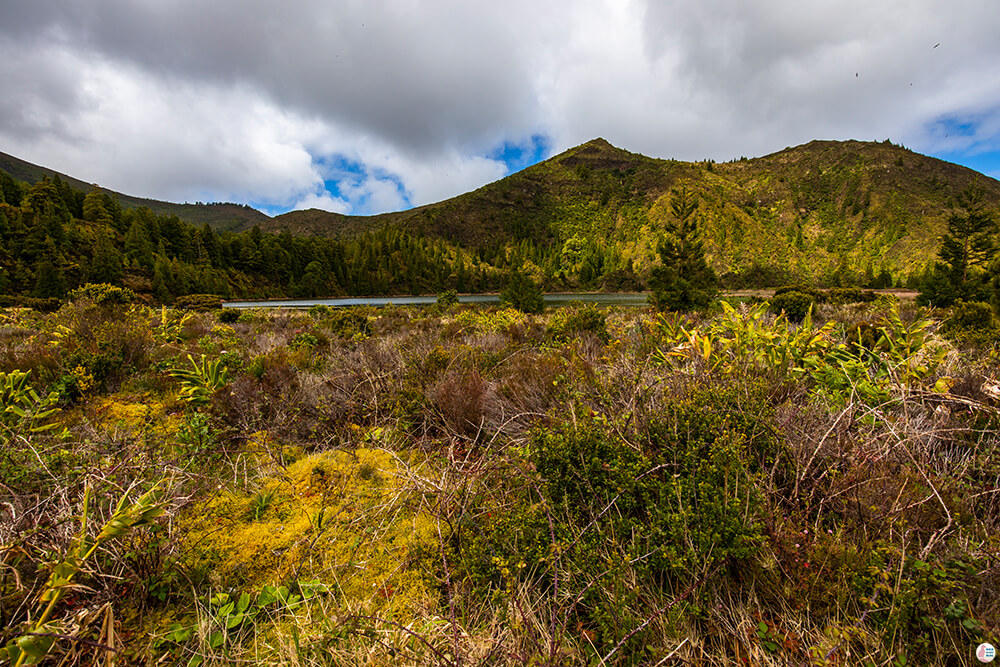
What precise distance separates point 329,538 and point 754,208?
413 feet

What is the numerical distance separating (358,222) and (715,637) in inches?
6774

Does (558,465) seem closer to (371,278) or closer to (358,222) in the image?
(371,278)

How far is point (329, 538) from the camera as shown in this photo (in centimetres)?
202

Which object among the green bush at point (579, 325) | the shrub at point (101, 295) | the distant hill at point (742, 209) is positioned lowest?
the green bush at point (579, 325)

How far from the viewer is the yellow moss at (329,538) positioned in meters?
1.76

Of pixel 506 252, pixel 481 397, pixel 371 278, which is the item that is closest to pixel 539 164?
pixel 506 252

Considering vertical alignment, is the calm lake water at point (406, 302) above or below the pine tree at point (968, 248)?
below

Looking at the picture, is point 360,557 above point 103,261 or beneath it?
beneath

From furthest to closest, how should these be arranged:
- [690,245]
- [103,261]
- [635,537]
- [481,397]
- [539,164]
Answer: [539,164] → [103,261] → [690,245] → [481,397] → [635,537]

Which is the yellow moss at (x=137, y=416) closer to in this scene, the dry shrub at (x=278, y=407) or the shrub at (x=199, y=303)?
the dry shrub at (x=278, y=407)

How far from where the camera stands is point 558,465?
1.95m

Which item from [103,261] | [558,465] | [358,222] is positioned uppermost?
[358,222]

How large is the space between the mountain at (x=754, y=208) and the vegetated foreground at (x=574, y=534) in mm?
89957

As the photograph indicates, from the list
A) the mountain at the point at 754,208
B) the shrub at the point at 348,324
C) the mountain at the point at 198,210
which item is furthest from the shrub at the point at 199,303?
the mountain at the point at 198,210
